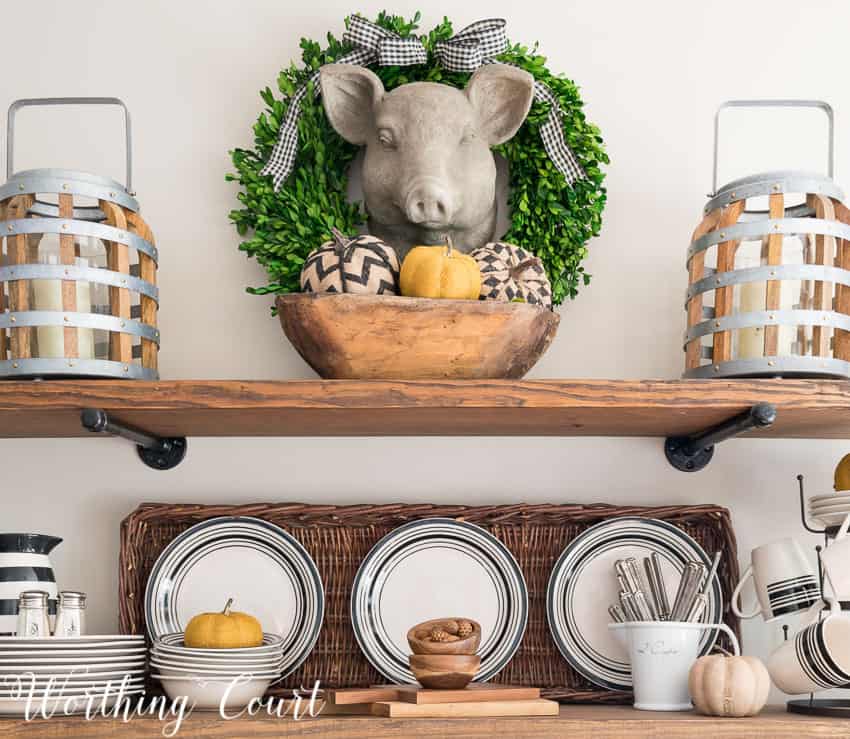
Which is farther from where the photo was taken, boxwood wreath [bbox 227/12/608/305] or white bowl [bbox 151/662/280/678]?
boxwood wreath [bbox 227/12/608/305]

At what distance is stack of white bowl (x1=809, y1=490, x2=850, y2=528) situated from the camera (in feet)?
4.81

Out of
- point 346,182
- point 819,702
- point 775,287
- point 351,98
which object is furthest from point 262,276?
point 819,702

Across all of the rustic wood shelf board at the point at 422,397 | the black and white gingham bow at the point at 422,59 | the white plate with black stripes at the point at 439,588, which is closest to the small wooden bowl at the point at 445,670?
the white plate with black stripes at the point at 439,588

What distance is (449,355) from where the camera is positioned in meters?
1.37

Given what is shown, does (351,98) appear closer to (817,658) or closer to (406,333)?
Answer: (406,333)

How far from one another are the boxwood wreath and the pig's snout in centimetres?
14

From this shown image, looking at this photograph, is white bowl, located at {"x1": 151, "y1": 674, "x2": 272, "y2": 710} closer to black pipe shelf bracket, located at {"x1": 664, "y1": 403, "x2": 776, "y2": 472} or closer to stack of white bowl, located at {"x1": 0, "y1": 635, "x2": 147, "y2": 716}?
stack of white bowl, located at {"x1": 0, "y1": 635, "x2": 147, "y2": 716}

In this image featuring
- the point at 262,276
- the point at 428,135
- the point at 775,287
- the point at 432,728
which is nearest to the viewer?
the point at 432,728

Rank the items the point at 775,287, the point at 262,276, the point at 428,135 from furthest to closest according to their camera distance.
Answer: the point at 262,276, the point at 428,135, the point at 775,287

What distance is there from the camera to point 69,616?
141cm

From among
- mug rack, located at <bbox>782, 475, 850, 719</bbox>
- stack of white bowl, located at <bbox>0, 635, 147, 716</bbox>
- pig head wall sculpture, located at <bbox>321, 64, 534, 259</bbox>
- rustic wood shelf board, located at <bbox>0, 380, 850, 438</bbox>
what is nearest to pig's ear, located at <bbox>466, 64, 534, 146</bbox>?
pig head wall sculpture, located at <bbox>321, 64, 534, 259</bbox>

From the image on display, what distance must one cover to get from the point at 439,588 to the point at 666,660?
334 mm

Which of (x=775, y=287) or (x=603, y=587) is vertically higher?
(x=775, y=287)

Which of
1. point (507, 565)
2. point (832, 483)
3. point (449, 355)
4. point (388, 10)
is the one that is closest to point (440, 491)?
point (507, 565)
